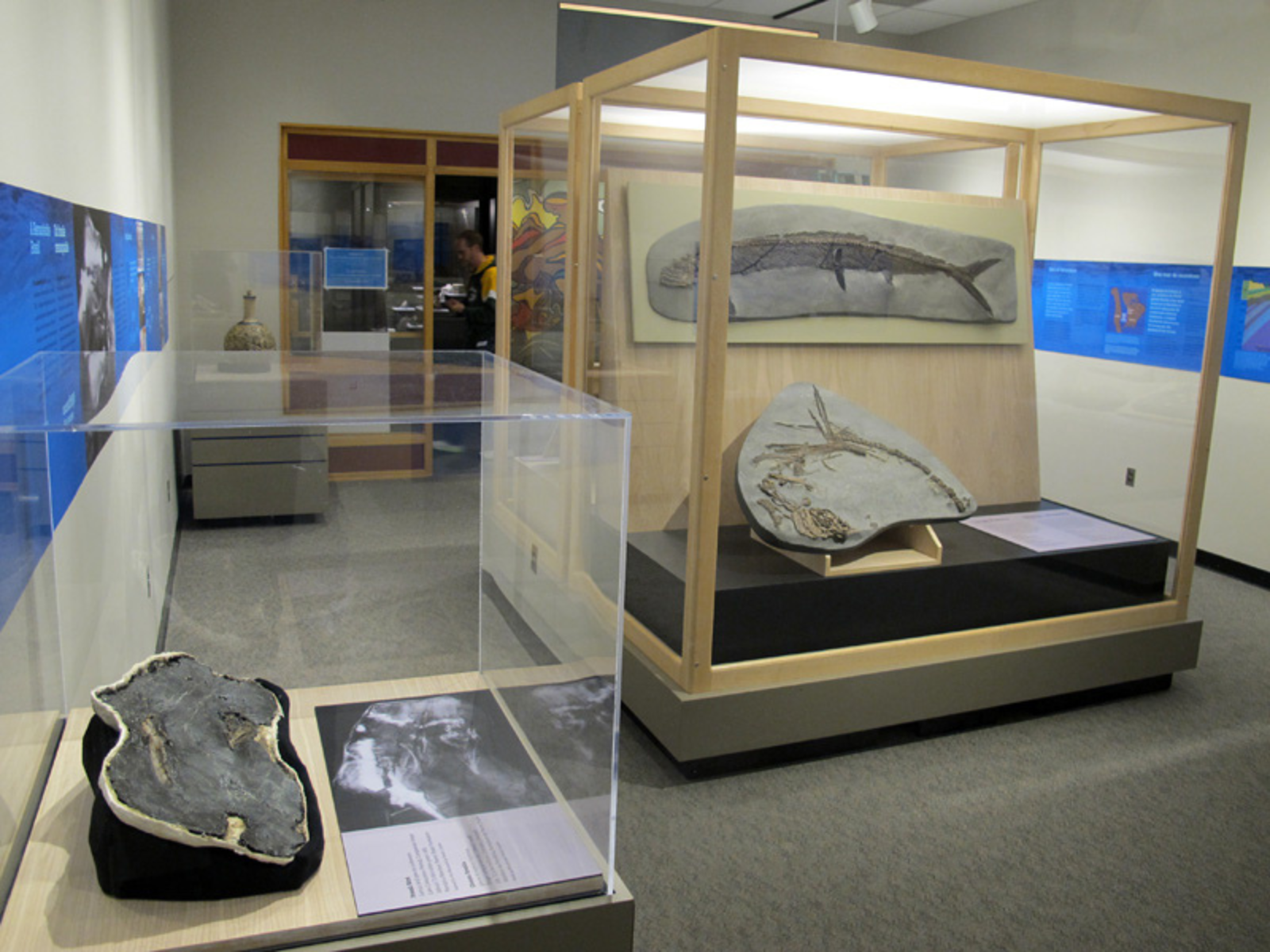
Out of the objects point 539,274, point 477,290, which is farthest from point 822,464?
point 477,290

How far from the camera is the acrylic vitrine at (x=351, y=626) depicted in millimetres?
1314

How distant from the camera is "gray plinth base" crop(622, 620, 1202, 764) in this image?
3.02 metres

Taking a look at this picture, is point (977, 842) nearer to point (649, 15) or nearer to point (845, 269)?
point (845, 269)

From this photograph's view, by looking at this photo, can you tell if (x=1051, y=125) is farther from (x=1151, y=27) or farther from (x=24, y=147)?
(x=24, y=147)

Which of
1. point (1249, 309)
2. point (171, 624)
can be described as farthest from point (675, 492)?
point (1249, 309)

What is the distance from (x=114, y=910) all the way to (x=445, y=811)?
43 centimetres

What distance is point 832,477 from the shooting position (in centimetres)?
340

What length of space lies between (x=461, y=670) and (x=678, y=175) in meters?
1.84

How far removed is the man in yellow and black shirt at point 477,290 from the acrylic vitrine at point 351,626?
541 centimetres

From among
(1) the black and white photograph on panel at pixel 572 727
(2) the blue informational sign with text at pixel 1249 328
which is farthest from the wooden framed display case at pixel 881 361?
(2) the blue informational sign with text at pixel 1249 328

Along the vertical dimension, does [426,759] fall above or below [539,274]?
below

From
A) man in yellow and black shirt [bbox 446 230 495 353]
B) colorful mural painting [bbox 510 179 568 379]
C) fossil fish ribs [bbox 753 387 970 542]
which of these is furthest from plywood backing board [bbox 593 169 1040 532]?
man in yellow and black shirt [bbox 446 230 495 353]

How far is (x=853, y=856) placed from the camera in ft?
8.83

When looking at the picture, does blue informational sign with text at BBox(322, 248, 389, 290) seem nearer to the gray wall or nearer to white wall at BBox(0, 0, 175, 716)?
the gray wall
